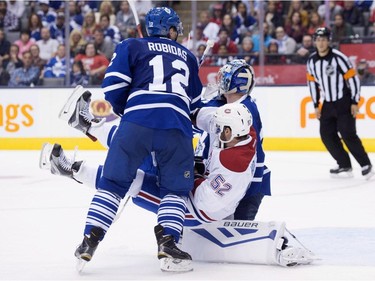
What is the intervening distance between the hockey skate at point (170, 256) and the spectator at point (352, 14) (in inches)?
286

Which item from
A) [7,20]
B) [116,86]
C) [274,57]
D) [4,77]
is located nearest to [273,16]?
[274,57]

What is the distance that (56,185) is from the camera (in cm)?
771

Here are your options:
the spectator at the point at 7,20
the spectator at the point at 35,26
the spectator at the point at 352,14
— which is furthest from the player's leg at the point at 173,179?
the spectator at the point at 7,20

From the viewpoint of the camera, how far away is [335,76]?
8.27 meters

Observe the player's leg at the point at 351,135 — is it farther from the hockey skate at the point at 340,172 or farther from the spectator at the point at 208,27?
the spectator at the point at 208,27

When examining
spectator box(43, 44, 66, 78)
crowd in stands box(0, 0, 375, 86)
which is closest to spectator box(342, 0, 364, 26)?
crowd in stands box(0, 0, 375, 86)

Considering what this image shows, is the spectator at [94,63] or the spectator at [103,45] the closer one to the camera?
the spectator at [94,63]

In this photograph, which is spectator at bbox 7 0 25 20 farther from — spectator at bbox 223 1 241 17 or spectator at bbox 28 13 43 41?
spectator at bbox 223 1 241 17

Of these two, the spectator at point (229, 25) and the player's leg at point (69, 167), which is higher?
the player's leg at point (69, 167)

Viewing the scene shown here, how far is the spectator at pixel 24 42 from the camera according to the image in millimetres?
11477

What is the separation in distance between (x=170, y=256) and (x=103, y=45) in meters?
7.51

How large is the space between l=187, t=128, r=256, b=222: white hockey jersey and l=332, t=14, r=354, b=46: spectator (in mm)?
6503

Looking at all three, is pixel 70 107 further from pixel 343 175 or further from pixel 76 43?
pixel 76 43

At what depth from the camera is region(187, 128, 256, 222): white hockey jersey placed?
422cm
